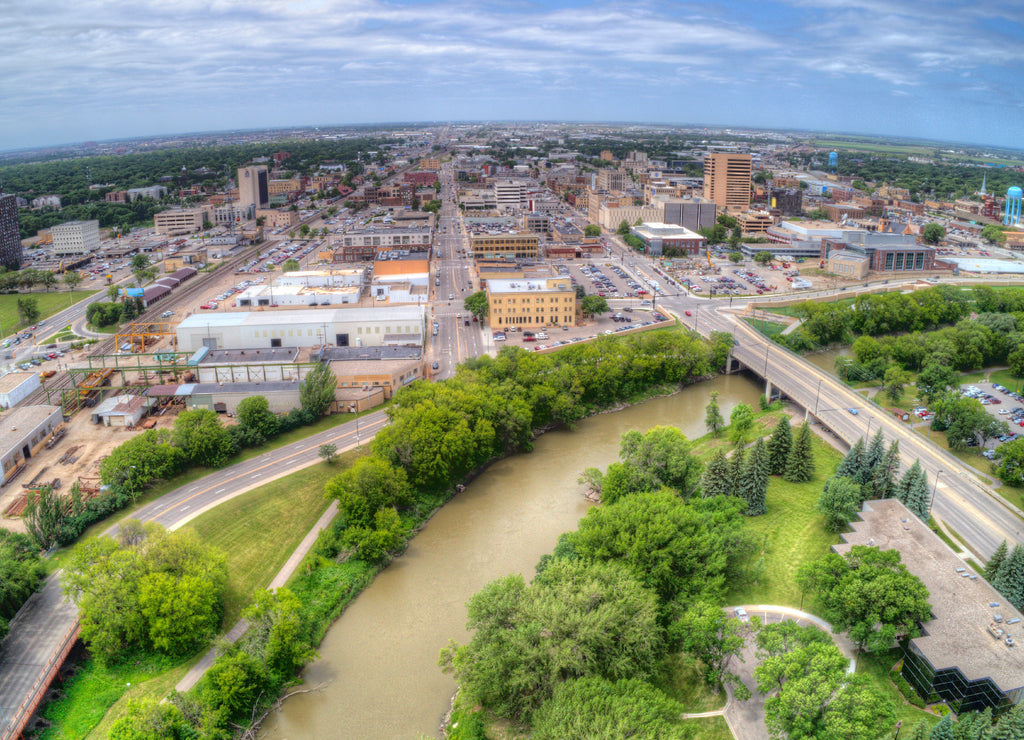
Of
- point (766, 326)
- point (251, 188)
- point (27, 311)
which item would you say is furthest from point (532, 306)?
point (251, 188)

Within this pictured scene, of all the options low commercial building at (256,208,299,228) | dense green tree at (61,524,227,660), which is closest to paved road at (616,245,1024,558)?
dense green tree at (61,524,227,660)

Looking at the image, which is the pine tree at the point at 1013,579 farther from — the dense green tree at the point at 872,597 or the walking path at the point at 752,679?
the walking path at the point at 752,679

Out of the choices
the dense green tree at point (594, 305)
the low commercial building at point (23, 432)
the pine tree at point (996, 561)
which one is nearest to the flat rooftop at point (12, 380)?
the low commercial building at point (23, 432)

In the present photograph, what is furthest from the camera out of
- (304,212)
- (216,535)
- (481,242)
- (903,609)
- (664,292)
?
(304,212)

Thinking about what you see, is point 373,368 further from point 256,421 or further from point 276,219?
point 276,219

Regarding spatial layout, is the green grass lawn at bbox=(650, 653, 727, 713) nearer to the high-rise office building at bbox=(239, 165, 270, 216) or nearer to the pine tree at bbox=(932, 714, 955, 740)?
the pine tree at bbox=(932, 714, 955, 740)

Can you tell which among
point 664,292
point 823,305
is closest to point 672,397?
point 823,305

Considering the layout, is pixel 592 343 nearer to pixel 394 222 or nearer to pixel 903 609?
pixel 903 609
